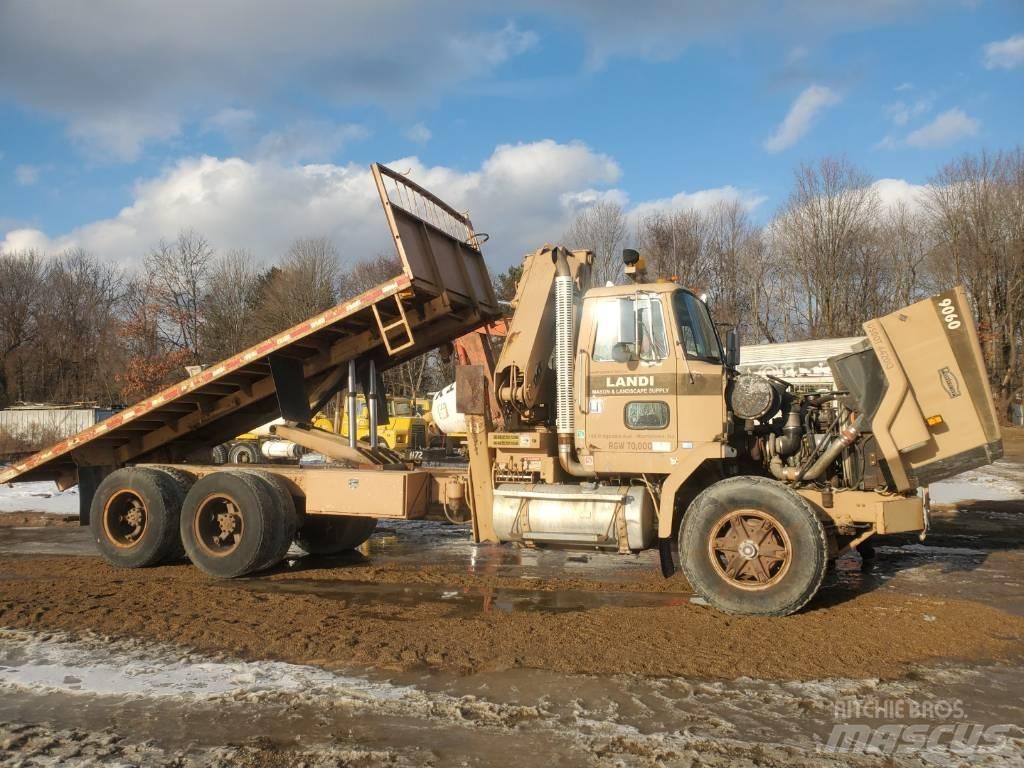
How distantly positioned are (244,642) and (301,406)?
380 cm

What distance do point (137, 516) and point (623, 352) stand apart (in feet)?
19.4

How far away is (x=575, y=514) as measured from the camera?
283 inches

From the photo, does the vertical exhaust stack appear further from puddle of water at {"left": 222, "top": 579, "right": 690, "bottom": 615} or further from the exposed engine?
the exposed engine

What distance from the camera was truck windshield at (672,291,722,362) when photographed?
285 inches

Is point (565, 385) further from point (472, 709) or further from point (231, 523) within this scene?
point (231, 523)

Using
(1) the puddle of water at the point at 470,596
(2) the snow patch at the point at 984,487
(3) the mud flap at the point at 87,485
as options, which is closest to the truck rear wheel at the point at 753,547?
(1) the puddle of water at the point at 470,596

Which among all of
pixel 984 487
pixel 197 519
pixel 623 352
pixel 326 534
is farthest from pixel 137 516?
pixel 984 487

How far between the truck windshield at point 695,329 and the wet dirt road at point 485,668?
2.29 m

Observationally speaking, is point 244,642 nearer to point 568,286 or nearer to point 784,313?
point 568,286

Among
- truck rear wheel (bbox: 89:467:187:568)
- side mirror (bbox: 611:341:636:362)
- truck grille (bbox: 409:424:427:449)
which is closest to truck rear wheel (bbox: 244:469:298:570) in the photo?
truck rear wheel (bbox: 89:467:187:568)

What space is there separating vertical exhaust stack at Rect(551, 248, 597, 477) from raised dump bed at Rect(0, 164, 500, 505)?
1.49 m

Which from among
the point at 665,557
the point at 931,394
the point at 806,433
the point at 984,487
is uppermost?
the point at 931,394

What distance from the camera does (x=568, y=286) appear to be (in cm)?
772

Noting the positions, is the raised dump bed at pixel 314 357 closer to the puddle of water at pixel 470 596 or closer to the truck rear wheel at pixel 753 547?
the puddle of water at pixel 470 596
